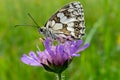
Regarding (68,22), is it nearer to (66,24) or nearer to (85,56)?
(66,24)

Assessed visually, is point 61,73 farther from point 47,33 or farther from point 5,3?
point 5,3

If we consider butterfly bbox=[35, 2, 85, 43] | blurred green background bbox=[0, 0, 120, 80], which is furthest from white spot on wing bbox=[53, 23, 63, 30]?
blurred green background bbox=[0, 0, 120, 80]

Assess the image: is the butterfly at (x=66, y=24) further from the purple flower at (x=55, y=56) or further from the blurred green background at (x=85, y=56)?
the blurred green background at (x=85, y=56)

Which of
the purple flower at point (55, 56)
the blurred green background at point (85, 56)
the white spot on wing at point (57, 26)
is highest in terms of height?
the white spot on wing at point (57, 26)

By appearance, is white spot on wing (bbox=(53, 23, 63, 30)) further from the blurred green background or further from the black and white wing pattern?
the blurred green background

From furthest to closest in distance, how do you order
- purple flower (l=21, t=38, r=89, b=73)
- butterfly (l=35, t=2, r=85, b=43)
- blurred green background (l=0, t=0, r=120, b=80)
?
blurred green background (l=0, t=0, r=120, b=80) < butterfly (l=35, t=2, r=85, b=43) < purple flower (l=21, t=38, r=89, b=73)

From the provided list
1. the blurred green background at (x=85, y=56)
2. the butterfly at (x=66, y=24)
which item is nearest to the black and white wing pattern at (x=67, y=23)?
the butterfly at (x=66, y=24)

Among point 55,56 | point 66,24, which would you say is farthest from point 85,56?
point 55,56

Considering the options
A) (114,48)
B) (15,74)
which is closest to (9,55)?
(15,74)
